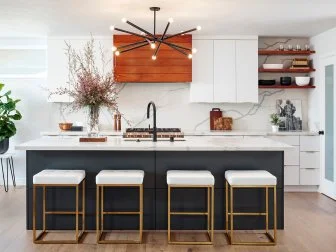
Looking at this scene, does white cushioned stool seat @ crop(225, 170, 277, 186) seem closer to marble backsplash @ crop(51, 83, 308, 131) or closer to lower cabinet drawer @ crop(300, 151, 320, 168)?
lower cabinet drawer @ crop(300, 151, 320, 168)

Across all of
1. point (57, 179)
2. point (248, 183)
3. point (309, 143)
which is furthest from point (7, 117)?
point (309, 143)

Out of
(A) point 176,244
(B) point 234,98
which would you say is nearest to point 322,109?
(B) point 234,98

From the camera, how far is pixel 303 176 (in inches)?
279

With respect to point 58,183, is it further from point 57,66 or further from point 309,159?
point 309,159

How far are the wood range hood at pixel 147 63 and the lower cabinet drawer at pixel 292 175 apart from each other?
2.10m

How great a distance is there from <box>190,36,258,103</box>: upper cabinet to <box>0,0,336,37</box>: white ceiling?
0.22m

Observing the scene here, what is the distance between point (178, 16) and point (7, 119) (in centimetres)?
310

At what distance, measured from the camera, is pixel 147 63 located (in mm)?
7074

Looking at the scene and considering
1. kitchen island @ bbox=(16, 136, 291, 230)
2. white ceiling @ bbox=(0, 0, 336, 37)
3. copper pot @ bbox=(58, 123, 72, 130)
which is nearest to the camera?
kitchen island @ bbox=(16, 136, 291, 230)

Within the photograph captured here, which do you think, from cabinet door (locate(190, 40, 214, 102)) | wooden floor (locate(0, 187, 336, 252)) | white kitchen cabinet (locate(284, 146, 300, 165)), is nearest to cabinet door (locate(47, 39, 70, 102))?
cabinet door (locate(190, 40, 214, 102))

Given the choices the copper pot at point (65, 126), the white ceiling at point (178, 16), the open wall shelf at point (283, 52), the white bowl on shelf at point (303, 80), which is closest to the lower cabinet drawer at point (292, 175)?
the white bowl on shelf at point (303, 80)

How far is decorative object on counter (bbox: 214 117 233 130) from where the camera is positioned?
7420mm

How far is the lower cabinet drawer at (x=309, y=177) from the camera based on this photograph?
7.07 meters

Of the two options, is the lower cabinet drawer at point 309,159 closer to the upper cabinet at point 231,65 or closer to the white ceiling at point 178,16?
the upper cabinet at point 231,65
